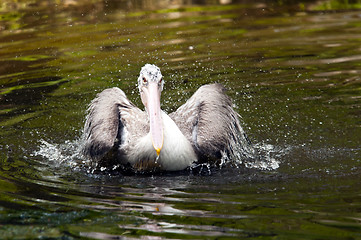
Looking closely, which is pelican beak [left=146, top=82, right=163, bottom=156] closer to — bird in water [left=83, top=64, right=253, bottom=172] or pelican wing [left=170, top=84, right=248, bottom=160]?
bird in water [left=83, top=64, right=253, bottom=172]

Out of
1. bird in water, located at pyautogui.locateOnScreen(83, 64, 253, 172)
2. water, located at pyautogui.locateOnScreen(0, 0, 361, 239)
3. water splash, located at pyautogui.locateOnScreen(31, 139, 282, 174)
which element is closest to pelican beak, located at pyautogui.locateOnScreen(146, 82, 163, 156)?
bird in water, located at pyautogui.locateOnScreen(83, 64, 253, 172)

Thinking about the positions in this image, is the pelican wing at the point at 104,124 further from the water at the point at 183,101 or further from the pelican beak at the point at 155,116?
the pelican beak at the point at 155,116

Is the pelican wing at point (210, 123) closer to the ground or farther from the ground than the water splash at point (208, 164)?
farther from the ground

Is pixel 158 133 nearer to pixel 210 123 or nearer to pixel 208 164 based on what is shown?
pixel 208 164

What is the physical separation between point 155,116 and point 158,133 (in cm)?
18

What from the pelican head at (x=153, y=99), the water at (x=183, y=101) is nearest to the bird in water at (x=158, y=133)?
the pelican head at (x=153, y=99)

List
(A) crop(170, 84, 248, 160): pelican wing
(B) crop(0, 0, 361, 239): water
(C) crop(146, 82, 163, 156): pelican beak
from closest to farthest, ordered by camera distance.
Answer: (B) crop(0, 0, 361, 239): water < (C) crop(146, 82, 163, 156): pelican beak < (A) crop(170, 84, 248, 160): pelican wing

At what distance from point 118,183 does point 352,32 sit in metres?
6.97

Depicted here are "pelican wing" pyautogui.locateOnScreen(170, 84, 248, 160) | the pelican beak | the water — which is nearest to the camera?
the water

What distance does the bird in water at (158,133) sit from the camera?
5.62 meters

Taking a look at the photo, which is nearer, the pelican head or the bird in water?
the pelican head

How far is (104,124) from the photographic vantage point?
604cm

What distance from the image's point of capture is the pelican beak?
5.43 meters

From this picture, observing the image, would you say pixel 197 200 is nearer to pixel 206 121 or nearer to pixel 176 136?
pixel 176 136
